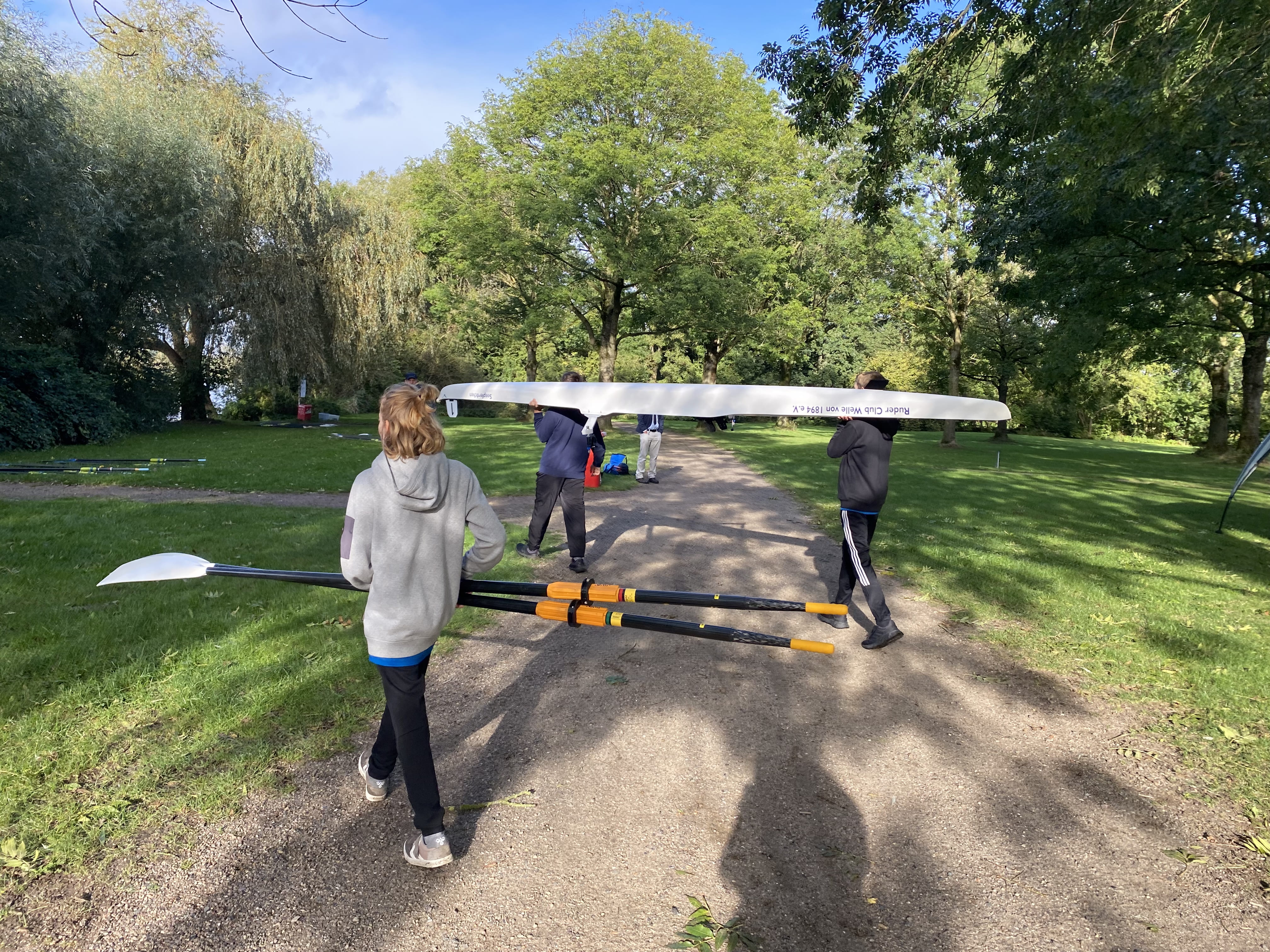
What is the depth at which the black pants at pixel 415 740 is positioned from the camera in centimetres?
309

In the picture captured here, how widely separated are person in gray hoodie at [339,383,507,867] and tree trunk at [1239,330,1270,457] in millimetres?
25719

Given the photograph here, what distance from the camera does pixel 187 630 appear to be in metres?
5.63

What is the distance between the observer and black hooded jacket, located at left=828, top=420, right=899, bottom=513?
5.98 meters

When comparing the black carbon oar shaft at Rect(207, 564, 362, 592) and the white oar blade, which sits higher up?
the black carbon oar shaft at Rect(207, 564, 362, 592)

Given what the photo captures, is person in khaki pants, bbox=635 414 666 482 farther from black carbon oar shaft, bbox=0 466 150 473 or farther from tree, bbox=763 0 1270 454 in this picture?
black carbon oar shaft, bbox=0 466 150 473

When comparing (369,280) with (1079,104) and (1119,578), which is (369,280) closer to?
(1079,104)

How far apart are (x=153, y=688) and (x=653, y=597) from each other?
11.5 ft

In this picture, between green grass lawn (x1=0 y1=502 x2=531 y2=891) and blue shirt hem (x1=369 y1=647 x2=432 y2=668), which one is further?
green grass lawn (x1=0 y1=502 x2=531 y2=891)

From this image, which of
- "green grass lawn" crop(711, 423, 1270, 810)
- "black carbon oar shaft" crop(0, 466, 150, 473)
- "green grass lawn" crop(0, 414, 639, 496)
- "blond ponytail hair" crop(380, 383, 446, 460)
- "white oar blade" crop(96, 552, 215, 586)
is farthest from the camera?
"green grass lawn" crop(0, 414, 639, 496)

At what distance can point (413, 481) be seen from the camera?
295 centimetres

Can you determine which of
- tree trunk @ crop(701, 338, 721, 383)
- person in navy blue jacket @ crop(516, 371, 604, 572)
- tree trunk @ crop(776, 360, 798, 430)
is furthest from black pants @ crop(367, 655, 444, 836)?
tree trunk @ crop(776, 360, 798, 430)

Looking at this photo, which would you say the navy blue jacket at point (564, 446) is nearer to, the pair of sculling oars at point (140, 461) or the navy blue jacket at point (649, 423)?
the navy blue jacket at point (649, 423)

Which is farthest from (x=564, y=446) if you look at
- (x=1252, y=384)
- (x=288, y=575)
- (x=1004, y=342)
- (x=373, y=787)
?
(x=1004, y=342)

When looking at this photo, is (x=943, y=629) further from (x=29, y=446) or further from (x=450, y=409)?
(x=29, y=446)
